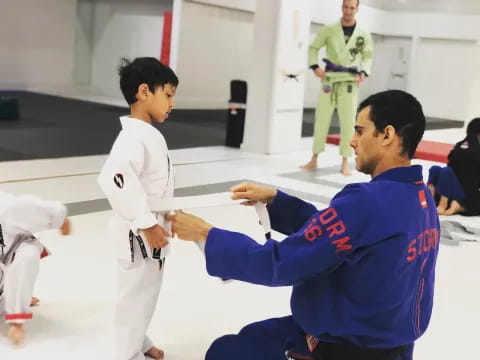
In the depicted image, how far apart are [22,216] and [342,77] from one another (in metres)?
4.74

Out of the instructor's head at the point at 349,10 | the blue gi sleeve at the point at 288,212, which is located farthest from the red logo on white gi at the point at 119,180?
the instructor's head at the point at 349,10

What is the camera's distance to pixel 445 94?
17562 mm

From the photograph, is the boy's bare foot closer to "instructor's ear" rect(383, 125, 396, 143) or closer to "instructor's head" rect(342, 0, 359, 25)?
"instructor's head" rect(342, 0, 359, 25)

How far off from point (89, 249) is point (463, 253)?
248 cm

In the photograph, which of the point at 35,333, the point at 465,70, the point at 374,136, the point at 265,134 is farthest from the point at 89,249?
the point at 465,70

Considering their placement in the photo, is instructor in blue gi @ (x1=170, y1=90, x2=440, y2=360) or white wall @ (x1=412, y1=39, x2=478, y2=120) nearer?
instructor in blue gi @ (x1=170, y1=90, x2=440, y2=360)

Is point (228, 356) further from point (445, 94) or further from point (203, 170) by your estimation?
point (445, 94)

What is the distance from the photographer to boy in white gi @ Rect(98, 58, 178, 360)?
2.04 m

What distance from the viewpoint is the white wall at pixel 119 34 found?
14.2 m

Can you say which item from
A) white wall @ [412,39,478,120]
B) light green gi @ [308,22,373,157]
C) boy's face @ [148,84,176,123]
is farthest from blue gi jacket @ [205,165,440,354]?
white wall @ [412,39,478,120]

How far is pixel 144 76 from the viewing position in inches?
85.8

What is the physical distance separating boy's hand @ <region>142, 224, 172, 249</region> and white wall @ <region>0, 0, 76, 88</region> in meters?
12.1

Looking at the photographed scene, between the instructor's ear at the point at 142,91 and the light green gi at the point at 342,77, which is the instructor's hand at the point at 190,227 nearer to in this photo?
the instructor's ear at the point at 142,91

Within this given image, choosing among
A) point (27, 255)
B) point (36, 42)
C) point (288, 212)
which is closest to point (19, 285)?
point (27, 255)
